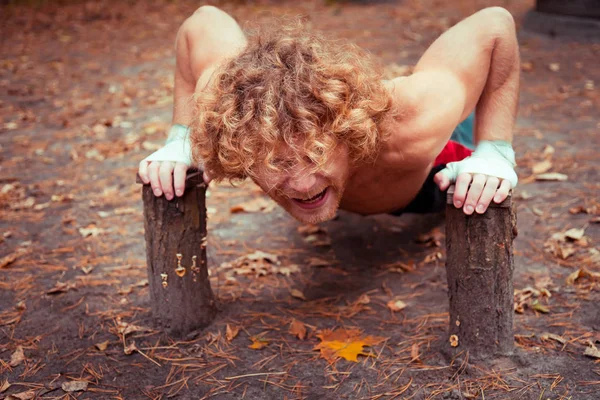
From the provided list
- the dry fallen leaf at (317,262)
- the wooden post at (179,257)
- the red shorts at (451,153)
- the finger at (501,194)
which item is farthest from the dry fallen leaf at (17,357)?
the red shorts at (451,153)

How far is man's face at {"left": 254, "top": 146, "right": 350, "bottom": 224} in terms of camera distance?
2.20 metres

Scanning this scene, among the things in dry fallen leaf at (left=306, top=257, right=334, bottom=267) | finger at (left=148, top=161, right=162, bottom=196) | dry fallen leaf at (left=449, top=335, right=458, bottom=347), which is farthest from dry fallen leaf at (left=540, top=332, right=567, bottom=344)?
finger at (left=148, top=161, right=162, bottom=196)

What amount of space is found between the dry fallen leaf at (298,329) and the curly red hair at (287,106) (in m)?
0.85

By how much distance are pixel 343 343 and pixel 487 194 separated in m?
0.92

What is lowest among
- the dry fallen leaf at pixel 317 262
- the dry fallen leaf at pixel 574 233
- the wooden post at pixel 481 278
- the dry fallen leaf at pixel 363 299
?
the dry fallen leaf at pixel 317 262

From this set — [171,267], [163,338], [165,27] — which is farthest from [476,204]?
[165,27]

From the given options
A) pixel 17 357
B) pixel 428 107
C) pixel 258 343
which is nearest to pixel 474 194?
pixel 428 107

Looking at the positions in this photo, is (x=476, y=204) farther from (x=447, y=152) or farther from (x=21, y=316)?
(x=21, y=316)

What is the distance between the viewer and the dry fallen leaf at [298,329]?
2.82m

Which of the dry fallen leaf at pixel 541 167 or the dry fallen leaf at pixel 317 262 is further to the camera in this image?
the dry fallen leaf at pixel 541 167

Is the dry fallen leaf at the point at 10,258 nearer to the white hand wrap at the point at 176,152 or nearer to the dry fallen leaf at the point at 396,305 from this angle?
the white hand wrap at the point at 176,152

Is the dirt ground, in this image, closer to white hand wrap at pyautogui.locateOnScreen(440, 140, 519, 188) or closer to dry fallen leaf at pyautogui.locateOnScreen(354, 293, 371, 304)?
dry fallen leaf at pyautogui.locateOnScreen(354, 293, 371, 304)

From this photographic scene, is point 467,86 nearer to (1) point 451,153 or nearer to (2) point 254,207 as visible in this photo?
(1) point 451,153

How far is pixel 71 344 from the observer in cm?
277
